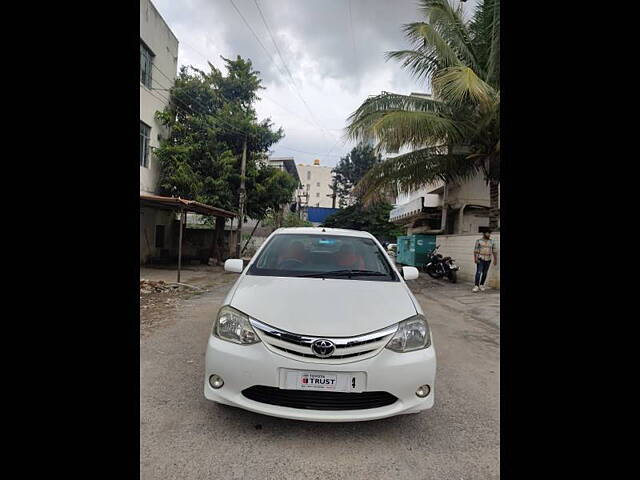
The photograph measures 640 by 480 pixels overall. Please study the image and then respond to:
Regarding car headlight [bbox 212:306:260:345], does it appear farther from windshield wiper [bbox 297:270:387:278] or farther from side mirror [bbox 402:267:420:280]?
side mirror [bbox 402:267:420:280]

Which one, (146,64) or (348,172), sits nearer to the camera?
(146,64)

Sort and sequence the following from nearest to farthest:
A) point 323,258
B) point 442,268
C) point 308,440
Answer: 1. point 308,440
2. point 323,258
3. point 442,268

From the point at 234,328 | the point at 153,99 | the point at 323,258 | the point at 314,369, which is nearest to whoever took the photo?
the point at 314,369

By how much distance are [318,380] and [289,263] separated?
4.84 feet

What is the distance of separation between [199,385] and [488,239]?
808cm

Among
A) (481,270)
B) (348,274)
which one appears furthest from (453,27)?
(348,274)

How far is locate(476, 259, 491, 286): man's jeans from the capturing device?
9086 mm

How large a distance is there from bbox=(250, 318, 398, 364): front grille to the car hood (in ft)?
0.12

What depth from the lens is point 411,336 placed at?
2.34 metres

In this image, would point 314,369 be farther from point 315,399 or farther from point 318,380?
point 315,399

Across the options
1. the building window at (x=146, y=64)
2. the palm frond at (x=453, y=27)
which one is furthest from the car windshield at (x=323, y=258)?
the building window at (x=146, y=64)

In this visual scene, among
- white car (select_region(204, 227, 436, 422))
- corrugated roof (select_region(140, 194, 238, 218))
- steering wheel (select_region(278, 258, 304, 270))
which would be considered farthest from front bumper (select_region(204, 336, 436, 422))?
corrugated roof (select_region(140, 194, 238, 218))

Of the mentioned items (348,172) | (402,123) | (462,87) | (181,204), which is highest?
(348,172)
